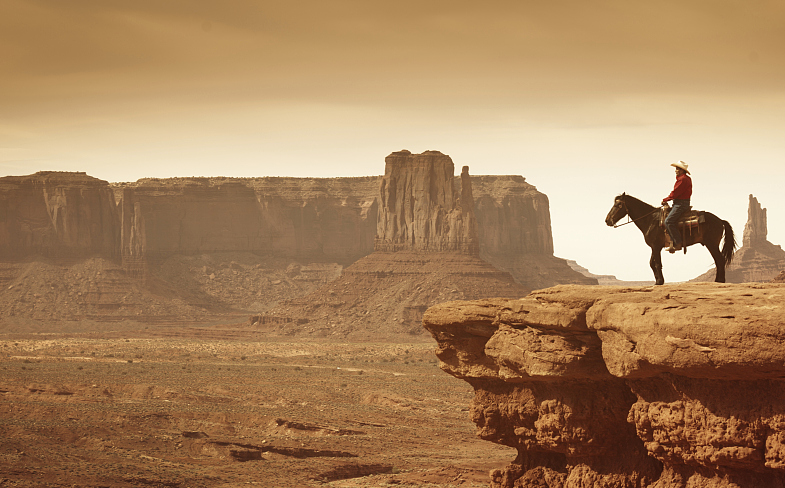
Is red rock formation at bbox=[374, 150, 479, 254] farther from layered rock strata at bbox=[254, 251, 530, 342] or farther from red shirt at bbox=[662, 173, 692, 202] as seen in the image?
red shirt at bbox=[662, 173, 692, 202]

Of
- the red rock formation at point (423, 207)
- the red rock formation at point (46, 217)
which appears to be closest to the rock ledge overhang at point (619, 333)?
the red rock formation at point (423, 207)

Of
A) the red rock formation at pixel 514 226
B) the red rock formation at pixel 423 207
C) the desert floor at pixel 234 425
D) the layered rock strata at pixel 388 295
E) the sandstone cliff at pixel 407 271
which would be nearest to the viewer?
the desert floor at pixel 234 425

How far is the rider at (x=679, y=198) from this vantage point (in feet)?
58.7

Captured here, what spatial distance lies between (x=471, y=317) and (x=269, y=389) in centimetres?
3659

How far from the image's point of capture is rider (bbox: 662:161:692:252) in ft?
58.7

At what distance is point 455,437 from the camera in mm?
39719

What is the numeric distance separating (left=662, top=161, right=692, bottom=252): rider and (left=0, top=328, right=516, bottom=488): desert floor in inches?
460

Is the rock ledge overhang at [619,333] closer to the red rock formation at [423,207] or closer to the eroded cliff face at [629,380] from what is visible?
the eroded cliff face at [629,380]

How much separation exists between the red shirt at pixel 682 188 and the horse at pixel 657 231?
49 cm

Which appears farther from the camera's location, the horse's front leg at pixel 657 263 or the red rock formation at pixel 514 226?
the red rock formation at pixel 514 226

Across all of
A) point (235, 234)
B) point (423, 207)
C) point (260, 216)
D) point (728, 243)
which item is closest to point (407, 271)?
point (423, 207)

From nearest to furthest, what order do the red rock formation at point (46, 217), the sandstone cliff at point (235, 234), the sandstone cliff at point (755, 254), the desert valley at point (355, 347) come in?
the desert valley at point (355, 347) → the sandstone cliff at point (235, 234) → the red rock formation at point (46, 217) → the sandstone cliff at point (755, 254)

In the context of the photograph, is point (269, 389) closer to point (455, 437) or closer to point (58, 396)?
point (58, 396)

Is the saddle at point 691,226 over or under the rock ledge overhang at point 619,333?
over
